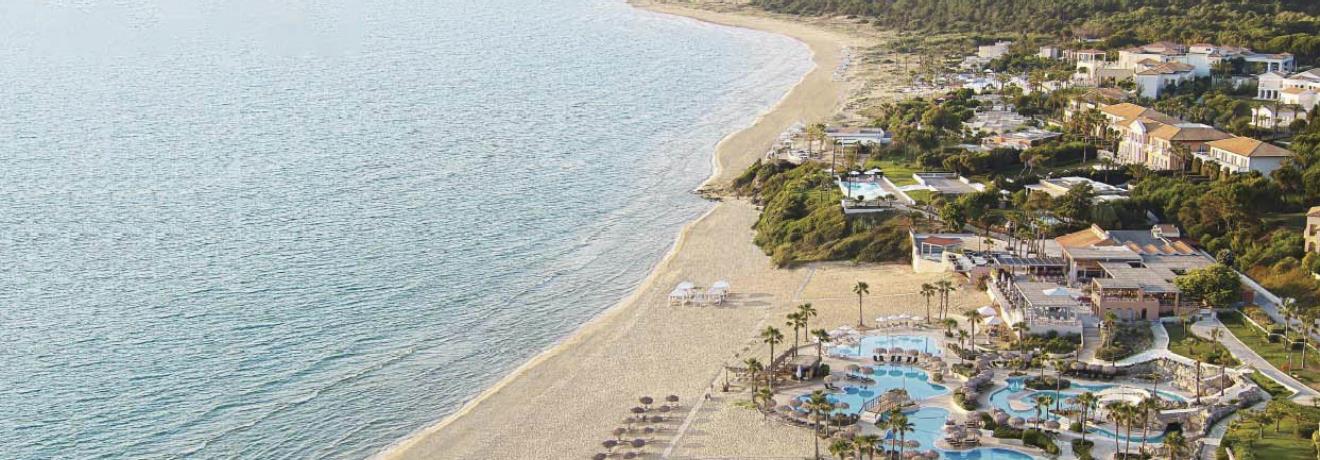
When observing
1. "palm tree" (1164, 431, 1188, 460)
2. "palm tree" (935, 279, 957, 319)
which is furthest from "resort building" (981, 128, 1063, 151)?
"palm tree" (1164, 431, 1188, 460)

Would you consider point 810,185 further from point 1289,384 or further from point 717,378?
point 1289,384

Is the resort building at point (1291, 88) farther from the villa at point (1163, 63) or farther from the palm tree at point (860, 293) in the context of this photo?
the palm tree at point (860, 293)

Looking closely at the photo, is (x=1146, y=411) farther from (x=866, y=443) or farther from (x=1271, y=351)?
(x=1271, y=351)

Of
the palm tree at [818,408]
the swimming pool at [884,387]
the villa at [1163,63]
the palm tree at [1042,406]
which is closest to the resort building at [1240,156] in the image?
the villa at [1163,63]

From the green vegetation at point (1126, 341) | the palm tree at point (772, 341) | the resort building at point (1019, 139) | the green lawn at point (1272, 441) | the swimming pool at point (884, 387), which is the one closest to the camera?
the green lawn at point (1272, 441)

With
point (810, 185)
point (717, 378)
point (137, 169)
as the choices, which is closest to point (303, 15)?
point (137, 169)

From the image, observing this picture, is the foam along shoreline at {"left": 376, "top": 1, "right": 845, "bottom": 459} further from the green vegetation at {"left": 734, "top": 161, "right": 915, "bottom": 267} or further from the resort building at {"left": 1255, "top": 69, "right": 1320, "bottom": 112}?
the resort building at {"left": 1255, "top": 69, "right": 1320, "bottom": 112}
